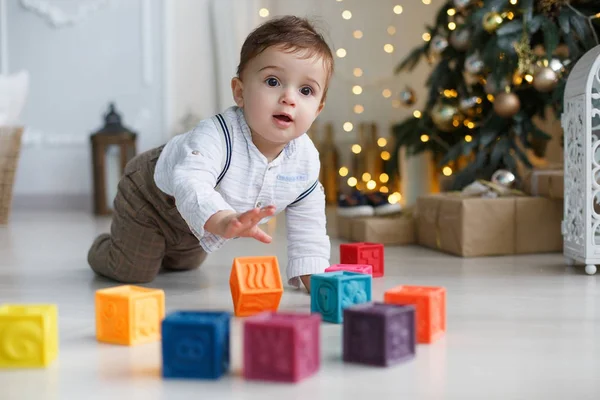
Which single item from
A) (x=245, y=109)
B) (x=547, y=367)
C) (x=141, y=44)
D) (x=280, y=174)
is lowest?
(x=547, y=367)

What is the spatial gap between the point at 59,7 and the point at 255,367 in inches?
123

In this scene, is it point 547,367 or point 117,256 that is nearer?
point 547,367

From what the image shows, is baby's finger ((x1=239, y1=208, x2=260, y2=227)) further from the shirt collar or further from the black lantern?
the black lantern

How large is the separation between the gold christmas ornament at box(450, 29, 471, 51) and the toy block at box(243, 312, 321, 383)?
176 centimetres

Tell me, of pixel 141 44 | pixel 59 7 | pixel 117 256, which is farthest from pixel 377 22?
pixel 117 256

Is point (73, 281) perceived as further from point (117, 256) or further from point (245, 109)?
point (245, 109)

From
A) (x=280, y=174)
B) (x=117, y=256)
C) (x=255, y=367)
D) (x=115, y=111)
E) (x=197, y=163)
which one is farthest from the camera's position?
(x=115, y=111)

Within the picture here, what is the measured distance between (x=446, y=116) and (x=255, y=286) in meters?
1.42

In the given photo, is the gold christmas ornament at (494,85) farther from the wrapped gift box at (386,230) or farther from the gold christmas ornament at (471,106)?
the wrapped gift box at (386,230)

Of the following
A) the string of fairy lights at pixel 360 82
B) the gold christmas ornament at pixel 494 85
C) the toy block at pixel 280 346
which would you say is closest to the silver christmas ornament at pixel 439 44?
the gold christmas ornament at pixel 494 85

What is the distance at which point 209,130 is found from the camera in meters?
1.36

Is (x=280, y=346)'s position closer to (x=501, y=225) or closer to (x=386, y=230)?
(x=501, y=225)

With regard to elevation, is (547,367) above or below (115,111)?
below

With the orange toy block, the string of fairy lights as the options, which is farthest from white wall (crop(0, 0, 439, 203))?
the orange toy block
